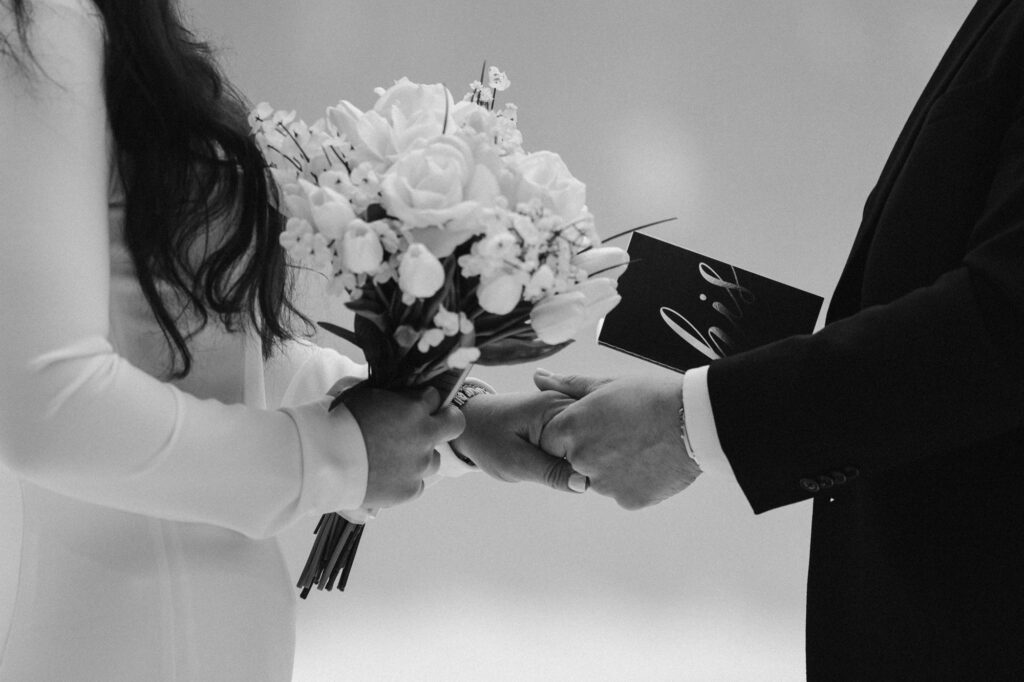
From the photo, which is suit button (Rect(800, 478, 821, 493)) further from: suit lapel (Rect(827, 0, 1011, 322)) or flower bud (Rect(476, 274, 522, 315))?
flower bud (Rect(476, 274, 522, 315))

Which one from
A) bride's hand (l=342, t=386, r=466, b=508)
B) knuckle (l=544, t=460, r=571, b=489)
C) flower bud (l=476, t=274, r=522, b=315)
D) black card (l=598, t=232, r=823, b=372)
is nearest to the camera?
flower bud (l=476, t=274, r=522, b=315)

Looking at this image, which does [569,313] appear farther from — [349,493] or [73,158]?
[73,158]

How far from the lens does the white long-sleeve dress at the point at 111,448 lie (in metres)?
0.80

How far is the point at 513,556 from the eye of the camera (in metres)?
3.28

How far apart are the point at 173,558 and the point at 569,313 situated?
18.0 inches

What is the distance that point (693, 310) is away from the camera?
4.41 ft

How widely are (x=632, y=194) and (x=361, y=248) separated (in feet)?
8.52

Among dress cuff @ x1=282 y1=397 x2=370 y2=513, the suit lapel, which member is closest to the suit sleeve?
the suit lapel

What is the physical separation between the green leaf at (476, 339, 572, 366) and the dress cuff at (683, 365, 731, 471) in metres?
0.21

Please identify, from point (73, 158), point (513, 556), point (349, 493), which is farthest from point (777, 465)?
point (513, 556)

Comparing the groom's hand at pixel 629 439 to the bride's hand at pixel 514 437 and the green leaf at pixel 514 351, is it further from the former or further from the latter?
the green leaf at pixel 514 351

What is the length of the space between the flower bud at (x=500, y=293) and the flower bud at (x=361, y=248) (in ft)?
0.33

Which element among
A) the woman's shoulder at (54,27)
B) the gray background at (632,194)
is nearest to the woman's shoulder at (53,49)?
the woman's shoulder at (54,27)

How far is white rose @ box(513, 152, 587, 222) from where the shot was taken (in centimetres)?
96
